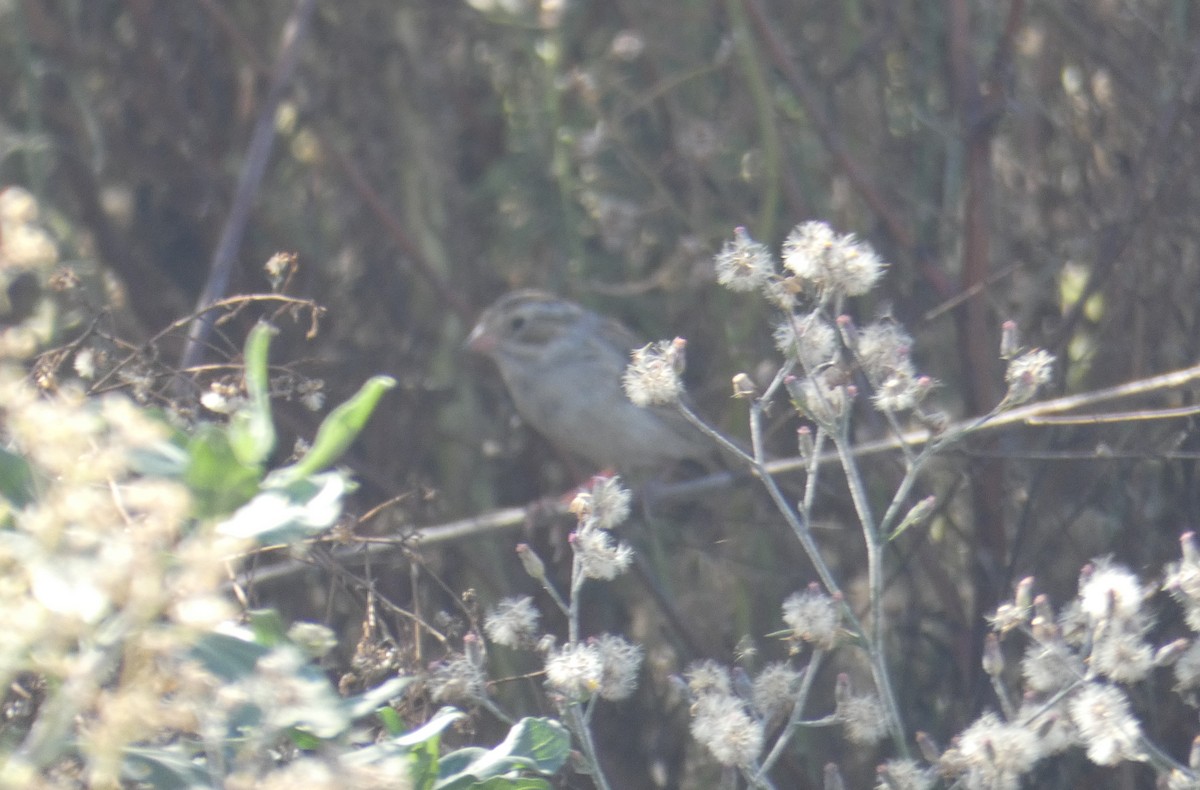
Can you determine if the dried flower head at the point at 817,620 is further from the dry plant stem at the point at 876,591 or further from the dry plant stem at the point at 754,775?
the dry plant stem at the point at 754,775

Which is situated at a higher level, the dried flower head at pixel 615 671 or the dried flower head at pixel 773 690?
the dried flower head at pixel 615 671

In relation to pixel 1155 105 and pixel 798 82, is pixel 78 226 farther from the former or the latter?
pixel 1155 105

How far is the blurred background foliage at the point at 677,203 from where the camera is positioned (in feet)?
10.8

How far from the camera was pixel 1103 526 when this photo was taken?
10.5 ft

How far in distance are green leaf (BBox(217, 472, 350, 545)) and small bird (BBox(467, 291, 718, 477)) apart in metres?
3.35

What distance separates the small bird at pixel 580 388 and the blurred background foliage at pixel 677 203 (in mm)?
117

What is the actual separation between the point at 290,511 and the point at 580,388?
4111 millimetres

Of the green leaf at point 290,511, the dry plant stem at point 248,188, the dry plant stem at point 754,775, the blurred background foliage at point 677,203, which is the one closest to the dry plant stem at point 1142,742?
the dry plant stem at point 754,775

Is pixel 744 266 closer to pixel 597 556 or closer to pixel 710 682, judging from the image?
pixel 597 556

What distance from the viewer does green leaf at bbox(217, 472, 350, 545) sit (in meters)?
1.44

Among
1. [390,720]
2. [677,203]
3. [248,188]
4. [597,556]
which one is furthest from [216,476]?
[677,203]

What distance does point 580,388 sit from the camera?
5.56 meters

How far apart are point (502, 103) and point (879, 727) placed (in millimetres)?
3255

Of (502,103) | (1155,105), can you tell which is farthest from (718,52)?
(1155,105)
